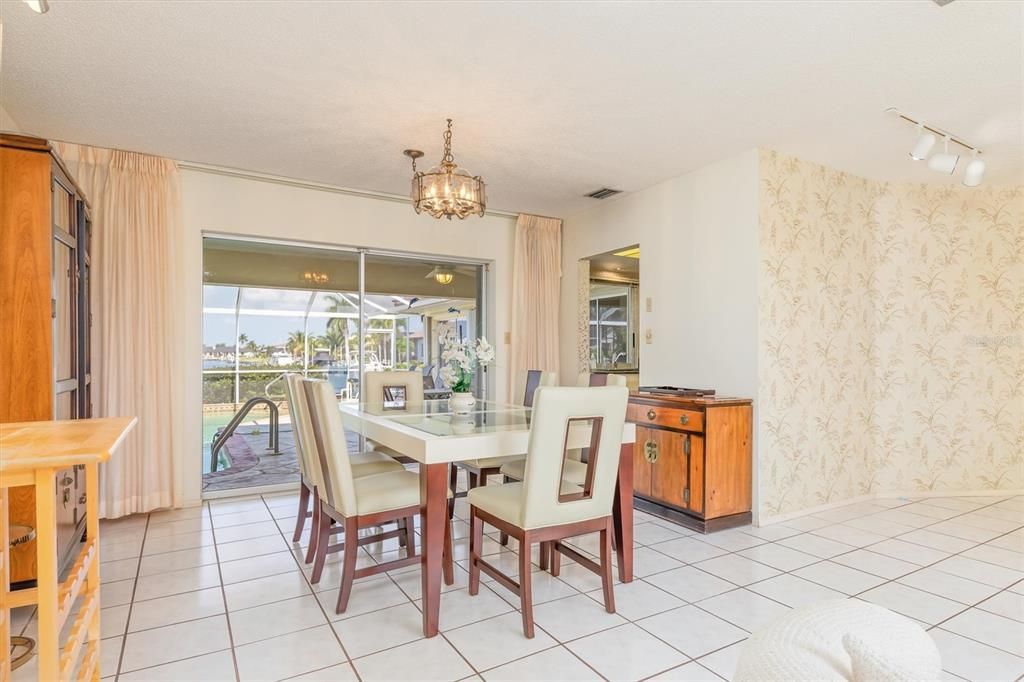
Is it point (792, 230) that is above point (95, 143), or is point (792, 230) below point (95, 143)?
below

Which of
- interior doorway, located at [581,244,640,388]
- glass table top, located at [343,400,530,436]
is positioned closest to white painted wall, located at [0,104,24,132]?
glass table top, located at [343,400,530,436]

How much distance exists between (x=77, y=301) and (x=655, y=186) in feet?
13.7

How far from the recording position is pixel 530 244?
5.64 metres

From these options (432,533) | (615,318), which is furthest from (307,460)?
(615,318)

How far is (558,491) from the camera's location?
226 centimetres

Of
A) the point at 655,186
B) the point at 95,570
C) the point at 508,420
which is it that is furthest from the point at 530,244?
the point at 95,570

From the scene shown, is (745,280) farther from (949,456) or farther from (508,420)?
(949,456)

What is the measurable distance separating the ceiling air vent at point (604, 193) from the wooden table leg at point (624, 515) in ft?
8.98

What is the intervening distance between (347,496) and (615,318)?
5.58 meters

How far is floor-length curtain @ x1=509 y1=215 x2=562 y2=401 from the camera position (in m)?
5.51

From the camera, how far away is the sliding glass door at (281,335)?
4.42 metres

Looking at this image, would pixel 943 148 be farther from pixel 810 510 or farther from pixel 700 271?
pixel 810 510

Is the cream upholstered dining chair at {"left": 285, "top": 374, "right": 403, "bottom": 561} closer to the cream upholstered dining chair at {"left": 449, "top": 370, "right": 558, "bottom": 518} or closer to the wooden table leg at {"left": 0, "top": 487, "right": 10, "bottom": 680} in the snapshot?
the cream upholstered dining chair at {"left": 449, "top": 370, "right": 558, "bottom": 518}

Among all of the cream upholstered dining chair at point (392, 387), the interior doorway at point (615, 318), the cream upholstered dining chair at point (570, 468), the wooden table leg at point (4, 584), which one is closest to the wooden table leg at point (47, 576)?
the wooden table leg at point (4, 584)
